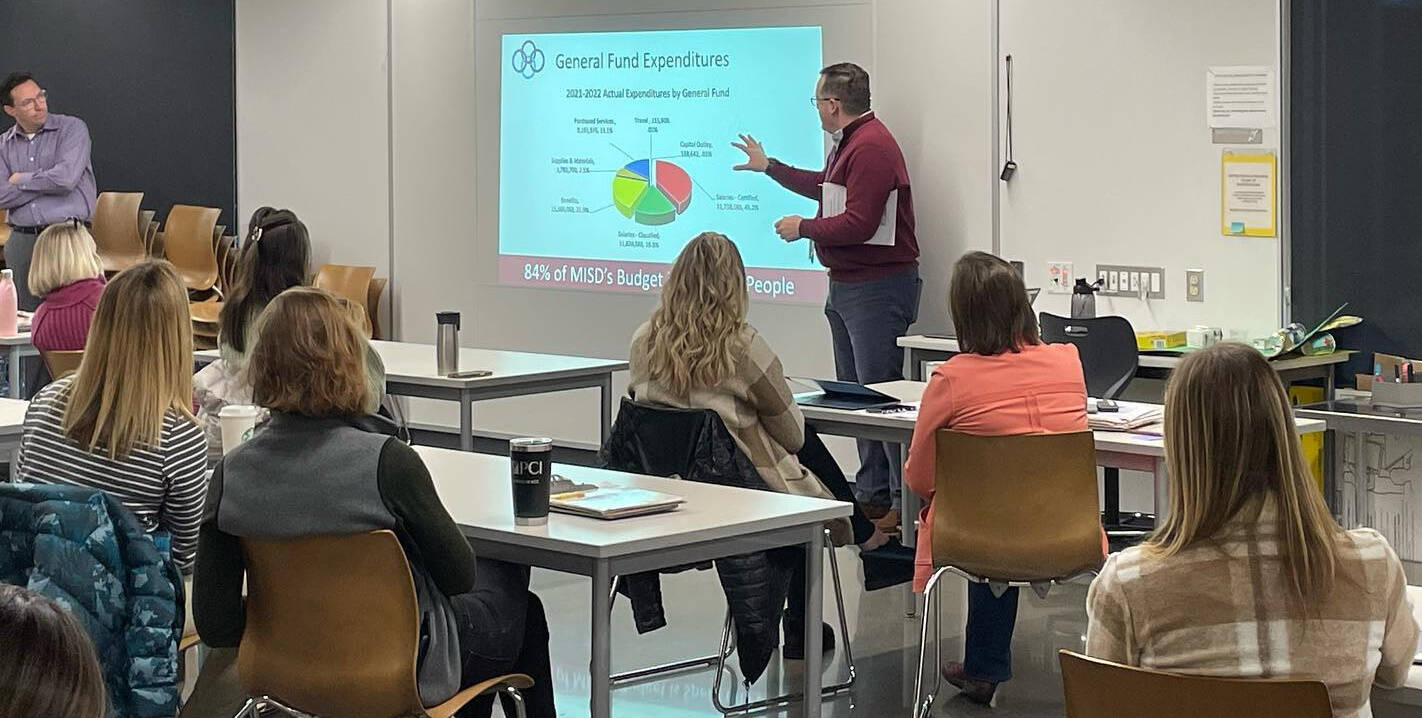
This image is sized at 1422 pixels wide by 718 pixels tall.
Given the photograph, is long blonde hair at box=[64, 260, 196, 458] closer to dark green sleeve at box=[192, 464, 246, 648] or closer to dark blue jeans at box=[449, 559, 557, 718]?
dark green sleeve at box=[192, 464, 246, 648]

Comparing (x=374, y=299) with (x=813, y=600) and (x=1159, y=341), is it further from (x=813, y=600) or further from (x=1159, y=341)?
(x=813, y=600)

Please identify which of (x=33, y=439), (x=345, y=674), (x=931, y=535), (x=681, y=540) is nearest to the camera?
(x=345, y=674)

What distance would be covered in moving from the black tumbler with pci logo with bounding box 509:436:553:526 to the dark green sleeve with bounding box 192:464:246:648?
1.85 ft

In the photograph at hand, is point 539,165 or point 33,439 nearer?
point 33,439

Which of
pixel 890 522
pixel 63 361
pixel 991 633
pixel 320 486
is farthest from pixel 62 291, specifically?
pixel 320 486

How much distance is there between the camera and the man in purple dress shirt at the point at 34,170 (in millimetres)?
9883

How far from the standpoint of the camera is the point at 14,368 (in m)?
7.09

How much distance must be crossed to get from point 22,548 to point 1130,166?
482 cm

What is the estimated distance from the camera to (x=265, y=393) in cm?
341

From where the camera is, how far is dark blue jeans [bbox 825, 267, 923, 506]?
23.8 ft

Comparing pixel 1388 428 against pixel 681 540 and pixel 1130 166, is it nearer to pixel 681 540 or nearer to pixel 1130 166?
pixel 1130 166

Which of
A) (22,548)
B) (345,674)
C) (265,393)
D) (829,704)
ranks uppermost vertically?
(265,393)

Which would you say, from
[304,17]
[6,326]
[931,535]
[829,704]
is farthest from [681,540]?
[304,17]

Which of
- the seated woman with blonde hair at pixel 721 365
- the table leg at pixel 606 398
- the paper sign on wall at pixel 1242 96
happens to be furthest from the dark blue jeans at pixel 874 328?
the seated woman with blonde hair at pixel 721 365
